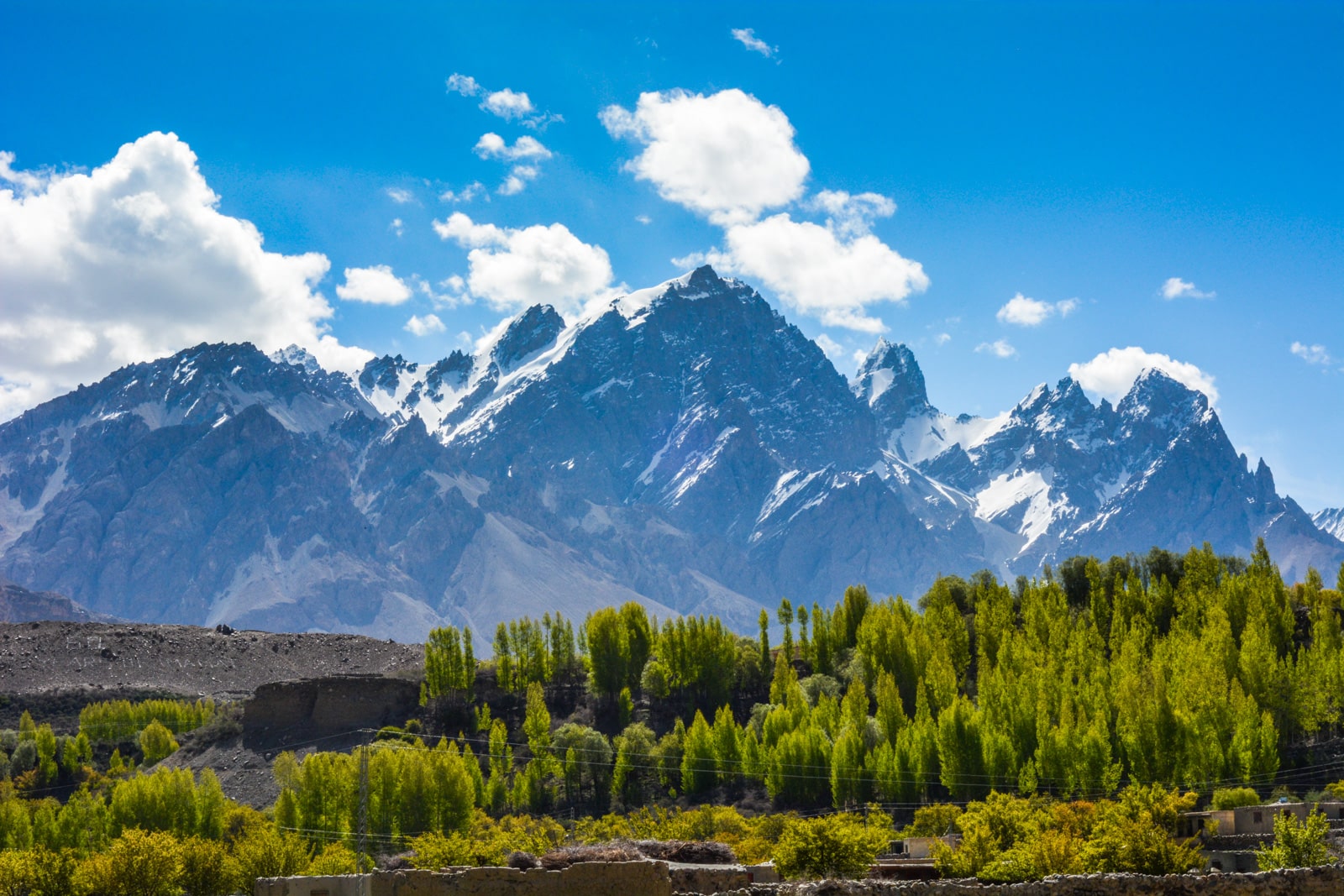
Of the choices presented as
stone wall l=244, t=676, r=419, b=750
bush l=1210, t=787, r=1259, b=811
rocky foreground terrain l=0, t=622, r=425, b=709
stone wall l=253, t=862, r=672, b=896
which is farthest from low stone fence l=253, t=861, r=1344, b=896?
rocky foreground terrain l=0, t=622, r=425, b=709

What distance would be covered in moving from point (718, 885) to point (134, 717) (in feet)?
348

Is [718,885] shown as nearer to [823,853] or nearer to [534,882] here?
[823,853]

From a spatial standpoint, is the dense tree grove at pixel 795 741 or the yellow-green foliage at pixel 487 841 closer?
the yellow-green foliage at pixel 487 841

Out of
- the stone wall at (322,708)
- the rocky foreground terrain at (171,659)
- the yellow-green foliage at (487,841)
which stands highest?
the rocky foreground terrain at (171,659)

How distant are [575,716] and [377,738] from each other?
16964 mm

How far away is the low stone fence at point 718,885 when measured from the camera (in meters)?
34.4

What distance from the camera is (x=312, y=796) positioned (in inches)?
3568

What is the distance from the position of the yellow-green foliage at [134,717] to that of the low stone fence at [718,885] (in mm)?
95414

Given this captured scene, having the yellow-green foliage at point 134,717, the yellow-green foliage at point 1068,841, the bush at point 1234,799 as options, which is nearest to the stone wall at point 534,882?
the yellow-green foliage at point 1068,841

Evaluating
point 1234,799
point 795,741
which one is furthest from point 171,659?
point 1234,799

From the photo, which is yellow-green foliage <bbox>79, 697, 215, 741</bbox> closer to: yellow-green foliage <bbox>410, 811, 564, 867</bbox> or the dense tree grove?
the dense tree grove

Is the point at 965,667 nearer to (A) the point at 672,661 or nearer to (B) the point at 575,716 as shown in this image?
(A) the point at 672,661

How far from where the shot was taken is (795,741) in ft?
314

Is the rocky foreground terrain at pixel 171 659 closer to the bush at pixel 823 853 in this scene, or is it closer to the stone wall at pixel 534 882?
the bush at pixel 823 853
